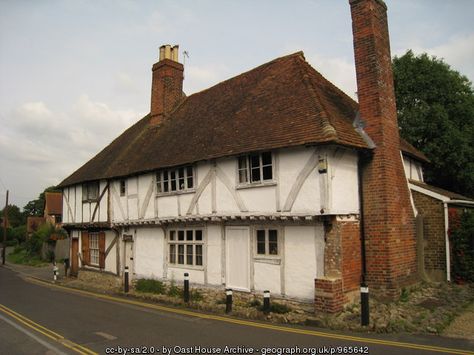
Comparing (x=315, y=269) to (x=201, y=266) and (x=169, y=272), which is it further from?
(x=169, y=272)

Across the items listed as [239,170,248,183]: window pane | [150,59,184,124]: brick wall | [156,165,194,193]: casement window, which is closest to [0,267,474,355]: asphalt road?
[239,170,248,183]: window pane

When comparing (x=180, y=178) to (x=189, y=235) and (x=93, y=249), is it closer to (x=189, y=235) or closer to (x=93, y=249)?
(x=189, y=235)

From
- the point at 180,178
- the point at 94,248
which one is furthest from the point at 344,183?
the point at 94,248

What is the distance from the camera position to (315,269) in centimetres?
1044

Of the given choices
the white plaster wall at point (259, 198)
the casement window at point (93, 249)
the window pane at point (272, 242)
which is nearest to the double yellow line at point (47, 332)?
the window pane at point (272, 242)

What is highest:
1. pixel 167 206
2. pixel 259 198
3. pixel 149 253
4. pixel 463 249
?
pixel 259 198

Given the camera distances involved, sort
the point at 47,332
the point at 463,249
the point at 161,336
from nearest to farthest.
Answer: the point at 161,336, the point at 47,332, the point at 463,249

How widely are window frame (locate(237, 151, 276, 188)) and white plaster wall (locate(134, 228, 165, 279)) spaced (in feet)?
16.2

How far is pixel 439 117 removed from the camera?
21547mm

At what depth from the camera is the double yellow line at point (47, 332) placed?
7627mm

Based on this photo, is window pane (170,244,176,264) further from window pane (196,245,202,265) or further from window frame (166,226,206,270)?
window pane (196,245,202,265)

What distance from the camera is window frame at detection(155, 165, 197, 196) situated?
45.6 feet

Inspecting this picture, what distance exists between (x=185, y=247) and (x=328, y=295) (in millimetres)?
6151

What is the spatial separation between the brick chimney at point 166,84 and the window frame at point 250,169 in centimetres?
822
